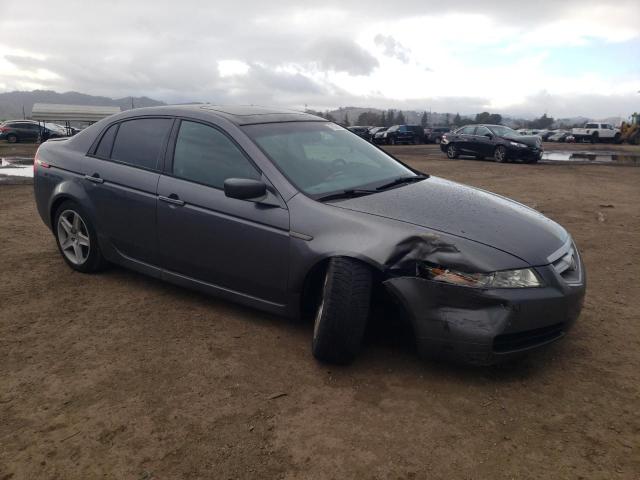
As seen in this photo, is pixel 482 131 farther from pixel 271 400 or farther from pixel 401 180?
pixel 271 400

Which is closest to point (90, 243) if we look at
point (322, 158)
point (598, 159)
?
point (322, 158)

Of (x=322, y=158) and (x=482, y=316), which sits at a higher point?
(x=322, y=158)

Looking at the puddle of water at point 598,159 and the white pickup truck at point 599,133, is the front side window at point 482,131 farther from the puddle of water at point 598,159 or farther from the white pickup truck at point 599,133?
the white pickup truck at point 599,133

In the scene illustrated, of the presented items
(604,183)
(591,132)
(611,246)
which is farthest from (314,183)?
(591,132)

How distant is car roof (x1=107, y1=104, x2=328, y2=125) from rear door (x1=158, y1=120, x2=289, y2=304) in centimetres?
15

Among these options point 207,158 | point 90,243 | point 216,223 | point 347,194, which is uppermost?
point 207,158

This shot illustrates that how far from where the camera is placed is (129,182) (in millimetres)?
4043

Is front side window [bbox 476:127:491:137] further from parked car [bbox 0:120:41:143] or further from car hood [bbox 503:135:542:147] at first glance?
parked car [bbox 0:120:41:143]

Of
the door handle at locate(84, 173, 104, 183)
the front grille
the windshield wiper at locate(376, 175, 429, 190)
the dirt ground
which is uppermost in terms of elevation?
the windshield wiper at locate(376, 175, 429, 190)

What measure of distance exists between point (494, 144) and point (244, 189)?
17.7m

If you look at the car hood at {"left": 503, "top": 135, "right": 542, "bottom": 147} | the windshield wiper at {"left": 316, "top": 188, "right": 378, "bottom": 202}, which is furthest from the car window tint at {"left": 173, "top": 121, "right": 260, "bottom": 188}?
the car hood at {"left": 503, "top": 135, "right": 542, "bottom": 147}

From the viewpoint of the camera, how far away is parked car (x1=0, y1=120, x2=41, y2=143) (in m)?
29.7

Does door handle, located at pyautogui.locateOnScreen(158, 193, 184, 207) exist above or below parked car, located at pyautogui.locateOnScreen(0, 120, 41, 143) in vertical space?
below

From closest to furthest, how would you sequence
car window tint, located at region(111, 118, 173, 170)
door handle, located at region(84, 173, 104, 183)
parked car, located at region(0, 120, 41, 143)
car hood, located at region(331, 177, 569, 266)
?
car hood, located at region(331, 177, 569, 266), car window tint, located at region(111, 118, 173, 170), door handle, located at region(84, 173, 104, 183), parked car, located at region(0, 120, 41, 143)
